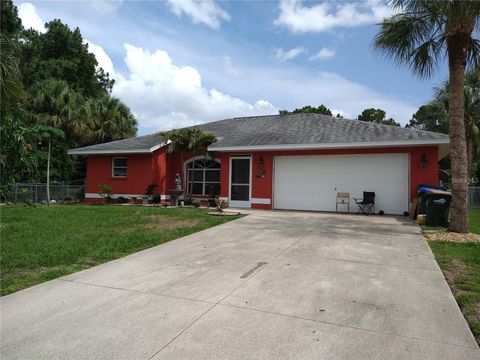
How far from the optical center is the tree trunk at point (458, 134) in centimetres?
917

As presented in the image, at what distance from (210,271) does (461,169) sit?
7.29 m

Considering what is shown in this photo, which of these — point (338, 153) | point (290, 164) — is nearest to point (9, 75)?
point (290, 164)

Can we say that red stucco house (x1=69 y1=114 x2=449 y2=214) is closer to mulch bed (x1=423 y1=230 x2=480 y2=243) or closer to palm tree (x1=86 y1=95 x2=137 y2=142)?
mulch bed (x1=423 y1=230 x2=480 y2=243)

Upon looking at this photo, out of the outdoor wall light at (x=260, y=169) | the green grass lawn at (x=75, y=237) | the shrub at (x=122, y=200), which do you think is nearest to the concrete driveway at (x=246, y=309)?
the green grass lawn at (x=75, y=237)

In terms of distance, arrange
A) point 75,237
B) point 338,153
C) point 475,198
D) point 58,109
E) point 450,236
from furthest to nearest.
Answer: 1. point 475,198
2. point 58,109
3. point 338,153
4. point 450,236
5. point 75,237

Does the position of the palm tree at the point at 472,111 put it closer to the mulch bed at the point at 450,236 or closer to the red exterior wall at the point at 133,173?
the mulch bed at the point at 450,236

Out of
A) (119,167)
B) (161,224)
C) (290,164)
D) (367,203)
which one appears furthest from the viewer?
(119,167)

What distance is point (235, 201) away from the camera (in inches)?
636

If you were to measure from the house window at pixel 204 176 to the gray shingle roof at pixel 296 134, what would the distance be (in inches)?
56.4

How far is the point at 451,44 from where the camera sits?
9.54 metres

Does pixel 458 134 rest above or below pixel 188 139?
below

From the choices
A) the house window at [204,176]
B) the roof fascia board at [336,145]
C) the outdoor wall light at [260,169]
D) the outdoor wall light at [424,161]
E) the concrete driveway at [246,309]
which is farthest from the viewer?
the house window at [204,176]

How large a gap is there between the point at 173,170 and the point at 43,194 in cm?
810

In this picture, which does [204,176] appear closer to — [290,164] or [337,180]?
[290,164]
